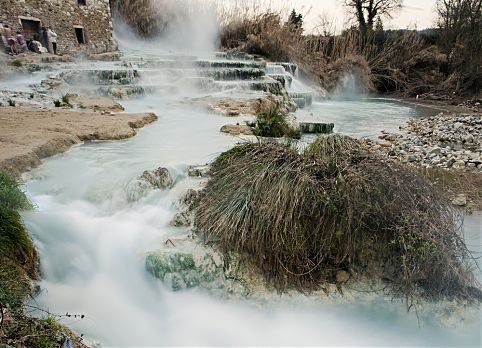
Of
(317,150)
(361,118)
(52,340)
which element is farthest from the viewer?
(361,118)

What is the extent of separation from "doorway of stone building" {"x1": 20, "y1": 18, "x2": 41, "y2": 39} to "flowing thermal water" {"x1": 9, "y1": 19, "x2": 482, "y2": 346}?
1151 centimetres

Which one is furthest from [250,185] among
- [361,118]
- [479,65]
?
[479,65]

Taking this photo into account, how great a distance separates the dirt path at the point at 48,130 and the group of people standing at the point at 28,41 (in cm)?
760

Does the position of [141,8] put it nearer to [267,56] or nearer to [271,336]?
[267,56]

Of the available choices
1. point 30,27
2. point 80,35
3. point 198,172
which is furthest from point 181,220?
point 80,35

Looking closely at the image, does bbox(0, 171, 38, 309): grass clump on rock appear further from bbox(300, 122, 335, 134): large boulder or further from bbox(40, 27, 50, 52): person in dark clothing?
bbox(40, 27, 50, 52): person in dark clothing

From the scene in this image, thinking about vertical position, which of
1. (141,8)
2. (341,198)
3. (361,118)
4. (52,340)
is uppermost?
(141,8)

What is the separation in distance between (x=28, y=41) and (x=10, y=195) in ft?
40.7

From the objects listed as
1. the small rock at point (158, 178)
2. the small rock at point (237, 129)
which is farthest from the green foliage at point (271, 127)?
the small rock at point (158, 178)

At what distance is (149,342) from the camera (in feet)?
8.03

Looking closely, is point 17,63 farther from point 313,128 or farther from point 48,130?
point 313,128

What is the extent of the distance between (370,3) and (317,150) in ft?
71.3

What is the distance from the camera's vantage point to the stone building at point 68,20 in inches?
488

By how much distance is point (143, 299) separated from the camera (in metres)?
2.74
